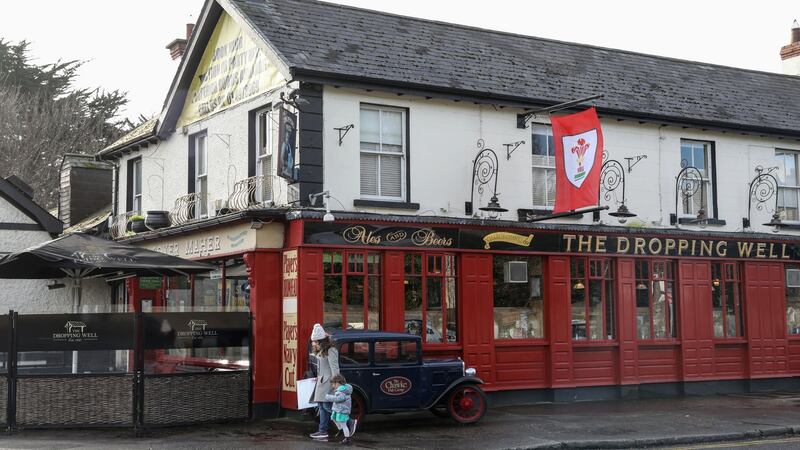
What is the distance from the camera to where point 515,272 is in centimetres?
1830

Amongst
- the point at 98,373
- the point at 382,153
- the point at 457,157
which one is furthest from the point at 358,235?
the point at 98,373

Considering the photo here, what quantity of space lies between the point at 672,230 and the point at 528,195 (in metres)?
3.64

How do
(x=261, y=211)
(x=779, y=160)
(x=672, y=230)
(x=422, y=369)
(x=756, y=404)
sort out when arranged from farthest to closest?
(x=779, y=160)
(x=672, y=230)
(x=756, y=404)
(x=261, y=211)
(x=422, y=369)

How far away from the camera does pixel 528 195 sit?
1841 centimetres

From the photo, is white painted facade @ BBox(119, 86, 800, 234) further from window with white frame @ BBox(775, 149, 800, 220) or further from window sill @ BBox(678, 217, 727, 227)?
window with white frame @ BBox(775, 149, 800, 220)

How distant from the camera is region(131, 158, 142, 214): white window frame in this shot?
74.9ft

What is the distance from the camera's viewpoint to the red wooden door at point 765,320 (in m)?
20.7

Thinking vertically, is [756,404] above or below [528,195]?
below

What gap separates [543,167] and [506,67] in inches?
89.9

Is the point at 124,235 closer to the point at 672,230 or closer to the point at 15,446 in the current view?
the point at 15,446

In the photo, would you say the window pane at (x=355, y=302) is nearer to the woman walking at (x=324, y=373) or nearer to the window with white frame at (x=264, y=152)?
the window with white frame at (x=264, y=152)

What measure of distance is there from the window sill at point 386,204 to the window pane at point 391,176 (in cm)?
32

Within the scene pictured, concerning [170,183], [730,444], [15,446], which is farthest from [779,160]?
[15,446]

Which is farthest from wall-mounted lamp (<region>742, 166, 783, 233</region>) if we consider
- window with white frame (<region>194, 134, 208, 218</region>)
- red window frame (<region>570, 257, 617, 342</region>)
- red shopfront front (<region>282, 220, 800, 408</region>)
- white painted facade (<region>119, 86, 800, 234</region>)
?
window with white frame (<region>194, 134, 208, 218</region>)
